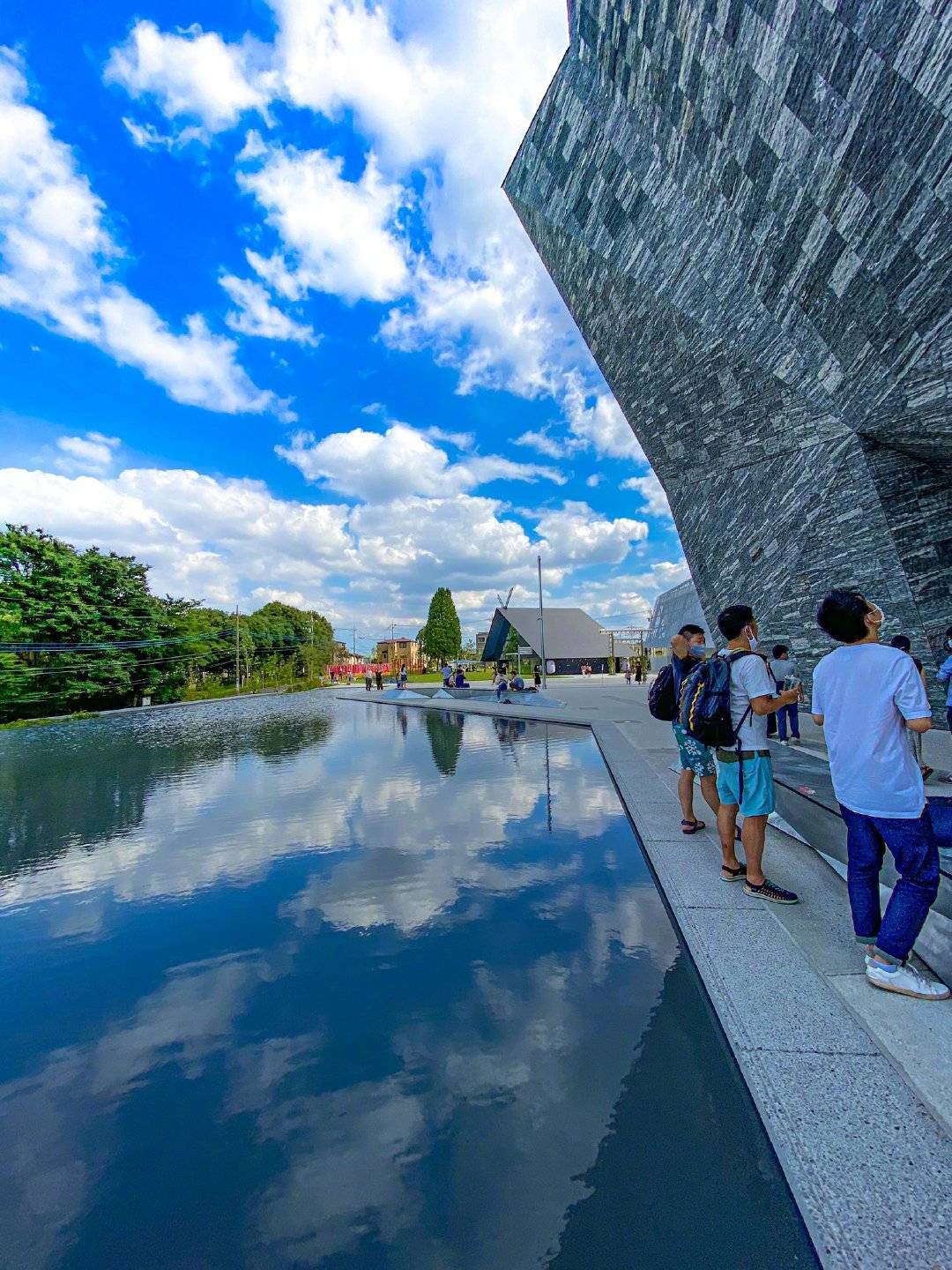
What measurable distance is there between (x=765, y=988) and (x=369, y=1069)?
1.90 m

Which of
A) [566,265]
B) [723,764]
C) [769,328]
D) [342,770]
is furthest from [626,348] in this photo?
[723,764]

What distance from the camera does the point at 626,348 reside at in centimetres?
1422

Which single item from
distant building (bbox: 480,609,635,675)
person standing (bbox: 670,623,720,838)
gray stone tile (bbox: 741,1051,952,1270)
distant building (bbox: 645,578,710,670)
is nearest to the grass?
person standing (bbox: 670,623,720,838)

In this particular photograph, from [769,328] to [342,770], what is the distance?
447 inches

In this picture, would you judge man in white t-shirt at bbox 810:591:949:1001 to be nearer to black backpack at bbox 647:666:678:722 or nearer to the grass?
black backpack at bbox 647:666:678:722

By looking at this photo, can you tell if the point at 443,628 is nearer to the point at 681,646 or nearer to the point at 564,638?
the point at 564,638

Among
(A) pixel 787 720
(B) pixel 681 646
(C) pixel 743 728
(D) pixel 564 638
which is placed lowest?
(A) pixel 787 720

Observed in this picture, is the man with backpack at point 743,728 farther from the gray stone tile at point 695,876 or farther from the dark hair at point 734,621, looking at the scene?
the gray stone tile at point 695,876

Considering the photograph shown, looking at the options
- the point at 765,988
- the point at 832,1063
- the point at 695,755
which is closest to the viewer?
the point at 832,1063

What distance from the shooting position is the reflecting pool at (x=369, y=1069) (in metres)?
1.70

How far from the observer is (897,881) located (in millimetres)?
2635

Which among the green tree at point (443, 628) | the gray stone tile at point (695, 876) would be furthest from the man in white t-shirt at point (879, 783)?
the green tree at point (443, 628)

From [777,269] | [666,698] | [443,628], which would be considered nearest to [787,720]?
[666,698]

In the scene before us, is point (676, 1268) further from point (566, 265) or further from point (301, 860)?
point (566, 265)
